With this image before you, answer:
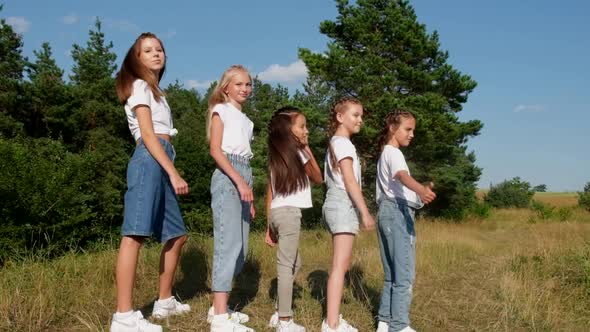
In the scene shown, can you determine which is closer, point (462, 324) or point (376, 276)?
point (462, 324)

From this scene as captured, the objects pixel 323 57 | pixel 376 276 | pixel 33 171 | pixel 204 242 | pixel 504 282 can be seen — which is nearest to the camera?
pixel 504 282

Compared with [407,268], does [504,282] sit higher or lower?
lower

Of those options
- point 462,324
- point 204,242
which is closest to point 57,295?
point 204,242

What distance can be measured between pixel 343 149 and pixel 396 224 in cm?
63

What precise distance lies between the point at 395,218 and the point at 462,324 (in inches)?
51.4

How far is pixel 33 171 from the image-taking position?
14133 mm

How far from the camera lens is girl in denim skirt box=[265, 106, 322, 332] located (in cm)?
330

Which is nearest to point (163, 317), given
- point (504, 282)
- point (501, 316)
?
point (501, 316)

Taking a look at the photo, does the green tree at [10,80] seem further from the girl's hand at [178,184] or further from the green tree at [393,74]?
the girl's hand at [178,184]

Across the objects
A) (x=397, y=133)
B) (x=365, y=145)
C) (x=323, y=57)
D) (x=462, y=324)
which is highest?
(x=323, y=57)

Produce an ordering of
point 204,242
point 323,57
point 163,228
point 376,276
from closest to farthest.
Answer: point 163,228 < point 376,276 < point 204,242 < point 323,57

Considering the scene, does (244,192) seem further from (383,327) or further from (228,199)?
(383,327)

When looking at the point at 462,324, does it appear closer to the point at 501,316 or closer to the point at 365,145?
the point at 501,316

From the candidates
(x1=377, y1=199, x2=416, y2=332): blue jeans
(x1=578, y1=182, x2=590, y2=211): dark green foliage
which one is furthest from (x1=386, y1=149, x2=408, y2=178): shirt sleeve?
(x1=578, y1=182, x2=590, y2=211): dark green foliage
